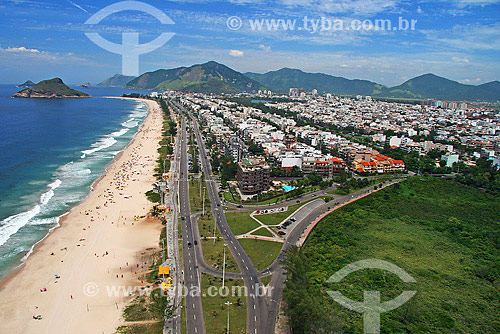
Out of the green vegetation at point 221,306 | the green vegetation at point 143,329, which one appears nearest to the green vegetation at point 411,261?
the green vegetation at point 221,306

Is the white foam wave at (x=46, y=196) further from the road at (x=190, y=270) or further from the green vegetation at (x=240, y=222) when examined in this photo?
the green vegetation at (x=240, y=222)

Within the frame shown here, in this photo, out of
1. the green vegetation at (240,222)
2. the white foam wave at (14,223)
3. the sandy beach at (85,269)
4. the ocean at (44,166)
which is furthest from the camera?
the ocean at (44,166)

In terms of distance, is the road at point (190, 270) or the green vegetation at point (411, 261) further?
the road at point (190, 270)

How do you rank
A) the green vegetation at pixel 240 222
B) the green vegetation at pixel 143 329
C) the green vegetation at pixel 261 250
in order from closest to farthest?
the green vegetation at pixel 143 329 → the green vegetation at pixel 261 250 → the green vegetation at pixel 240 222

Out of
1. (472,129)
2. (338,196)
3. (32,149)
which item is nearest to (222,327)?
(338,196)

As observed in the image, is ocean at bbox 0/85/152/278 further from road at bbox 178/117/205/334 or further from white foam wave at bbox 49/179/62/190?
road at bbox 178/117/205/334

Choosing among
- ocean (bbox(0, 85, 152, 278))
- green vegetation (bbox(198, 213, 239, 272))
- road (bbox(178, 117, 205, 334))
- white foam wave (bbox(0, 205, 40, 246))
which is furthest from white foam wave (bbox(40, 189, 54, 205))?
green vegetation (bbox(198, 213, 239, 272))
